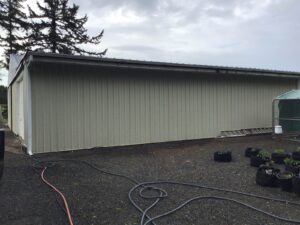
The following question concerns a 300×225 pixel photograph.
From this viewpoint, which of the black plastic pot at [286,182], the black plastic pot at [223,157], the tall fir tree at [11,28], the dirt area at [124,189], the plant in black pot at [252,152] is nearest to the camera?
the dirt area at [124,189]

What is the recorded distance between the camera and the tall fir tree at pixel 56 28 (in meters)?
26.4

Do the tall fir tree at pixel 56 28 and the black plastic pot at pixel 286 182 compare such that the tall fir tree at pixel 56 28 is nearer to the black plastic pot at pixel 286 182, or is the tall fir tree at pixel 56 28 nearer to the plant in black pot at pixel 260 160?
the plant in black pot at pixel 260 160

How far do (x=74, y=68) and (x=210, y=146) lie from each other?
459 centimetres

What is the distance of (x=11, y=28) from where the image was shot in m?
27.1

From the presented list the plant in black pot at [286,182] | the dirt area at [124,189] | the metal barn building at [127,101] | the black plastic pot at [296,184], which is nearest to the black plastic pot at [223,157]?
the dirt area at [124,189]

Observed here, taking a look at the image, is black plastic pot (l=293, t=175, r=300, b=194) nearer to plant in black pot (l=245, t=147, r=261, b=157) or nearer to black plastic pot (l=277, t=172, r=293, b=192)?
black plastic pot (l=277, t=172, r=293, b=192)

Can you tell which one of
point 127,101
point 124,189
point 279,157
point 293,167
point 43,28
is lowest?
point 124,189

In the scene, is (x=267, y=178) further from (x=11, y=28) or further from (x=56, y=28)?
(x=11, y=28)

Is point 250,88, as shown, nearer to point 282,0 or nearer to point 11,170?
point 282,0

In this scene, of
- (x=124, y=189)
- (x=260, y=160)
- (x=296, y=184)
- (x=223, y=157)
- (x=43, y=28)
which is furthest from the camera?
(x=43, y=28)

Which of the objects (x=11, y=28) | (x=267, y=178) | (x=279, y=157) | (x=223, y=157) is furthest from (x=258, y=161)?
(x=11, y=28)

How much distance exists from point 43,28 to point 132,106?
21138mm

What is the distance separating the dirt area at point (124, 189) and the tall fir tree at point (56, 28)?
20.2 meters

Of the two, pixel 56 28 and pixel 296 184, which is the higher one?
pixel 56 28
